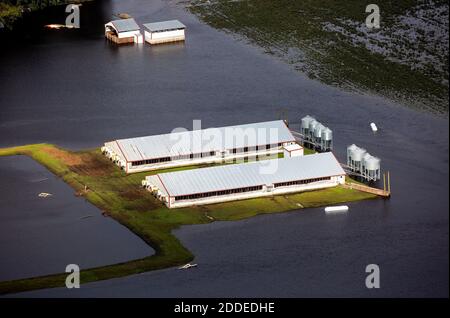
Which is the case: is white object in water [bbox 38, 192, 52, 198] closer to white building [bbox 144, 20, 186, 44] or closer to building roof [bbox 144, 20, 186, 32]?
white building [bbox 144, 20, 186, 44]

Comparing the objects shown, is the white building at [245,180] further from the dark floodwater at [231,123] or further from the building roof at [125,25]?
the building roof at [125,25]

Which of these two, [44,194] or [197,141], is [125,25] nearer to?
[197,141]

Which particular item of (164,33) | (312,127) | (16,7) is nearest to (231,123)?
(312,127)

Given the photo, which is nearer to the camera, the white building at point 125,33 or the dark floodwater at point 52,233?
the dark floodwater at point 52,233

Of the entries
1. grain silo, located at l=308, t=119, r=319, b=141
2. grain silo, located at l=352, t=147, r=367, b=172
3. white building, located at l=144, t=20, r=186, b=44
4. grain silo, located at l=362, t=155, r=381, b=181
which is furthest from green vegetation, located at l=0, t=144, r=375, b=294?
white building, located at l=144, t=20, r=186, b=44

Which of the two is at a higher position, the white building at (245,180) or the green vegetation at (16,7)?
the green vegetation at (16,7)

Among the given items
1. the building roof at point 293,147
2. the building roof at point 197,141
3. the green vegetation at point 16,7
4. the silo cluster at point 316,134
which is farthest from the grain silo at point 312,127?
the green vegetation at point 16,7

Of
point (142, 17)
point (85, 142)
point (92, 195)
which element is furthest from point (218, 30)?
point (92, 195)
